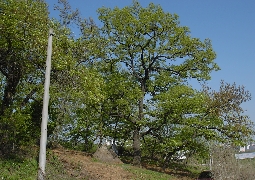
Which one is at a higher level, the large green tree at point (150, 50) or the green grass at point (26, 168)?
the large green tree at point (150, 50)

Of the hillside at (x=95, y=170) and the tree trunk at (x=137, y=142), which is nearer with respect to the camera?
the hillside at (x=95, y=170)

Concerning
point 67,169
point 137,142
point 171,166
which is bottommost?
point 171,166

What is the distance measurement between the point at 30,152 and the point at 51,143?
253 inches

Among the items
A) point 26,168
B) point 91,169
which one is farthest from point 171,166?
point 26,168

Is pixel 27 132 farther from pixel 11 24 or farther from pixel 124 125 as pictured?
pixel 124 125

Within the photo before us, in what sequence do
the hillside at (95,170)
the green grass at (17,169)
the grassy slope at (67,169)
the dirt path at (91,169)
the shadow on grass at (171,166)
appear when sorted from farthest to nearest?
the shadow on grass at (171,166) < the hillside at (95,170) < the dirt path at (91,169) < the grassy slope at (67,169) < the green grass at (17,169)

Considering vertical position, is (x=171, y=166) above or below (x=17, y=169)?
below

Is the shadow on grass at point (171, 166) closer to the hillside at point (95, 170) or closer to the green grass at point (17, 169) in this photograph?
the hillside at point (95, 170)

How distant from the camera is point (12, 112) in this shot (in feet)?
65.4

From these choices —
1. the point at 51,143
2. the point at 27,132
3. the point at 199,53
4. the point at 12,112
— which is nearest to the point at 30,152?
the point at 27,132

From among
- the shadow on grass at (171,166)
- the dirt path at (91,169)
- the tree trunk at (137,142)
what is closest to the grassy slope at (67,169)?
the dirt path at (91,169)

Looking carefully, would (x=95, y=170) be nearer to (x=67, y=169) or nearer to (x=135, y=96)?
(x=67, y=169)

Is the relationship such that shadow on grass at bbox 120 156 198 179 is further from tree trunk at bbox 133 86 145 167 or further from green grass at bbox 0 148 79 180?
green grass at bbox 0 148 79 180

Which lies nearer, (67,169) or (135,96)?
(67,169)
